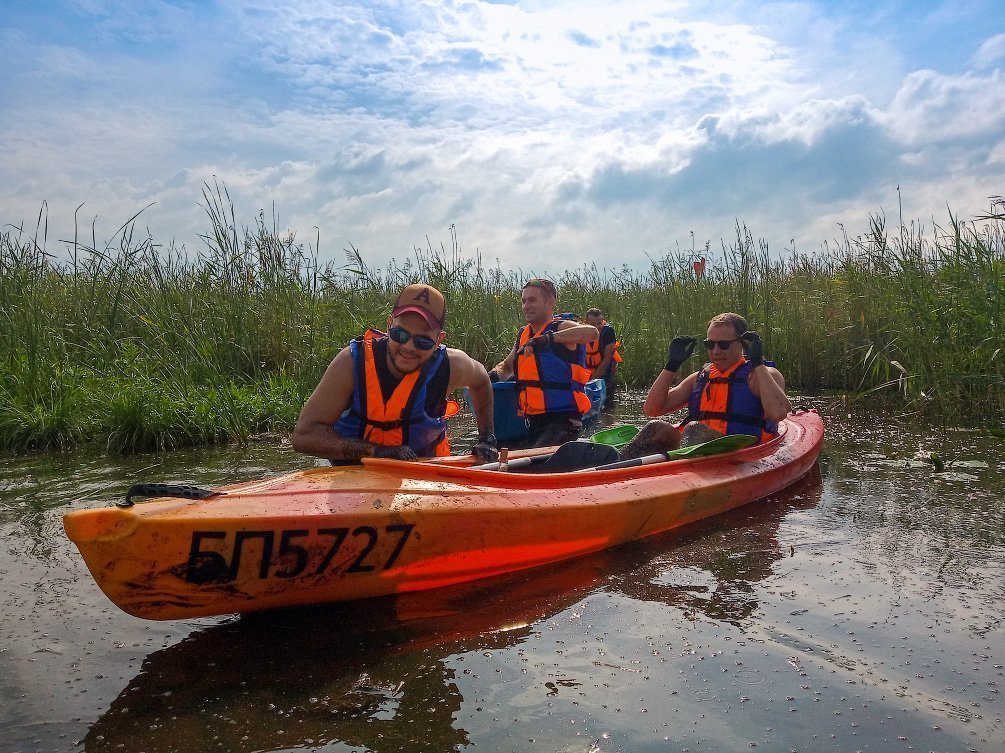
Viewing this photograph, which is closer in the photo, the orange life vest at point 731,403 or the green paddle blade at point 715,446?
the green paddle blade at point 715,446

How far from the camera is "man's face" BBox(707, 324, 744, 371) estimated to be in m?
5.02

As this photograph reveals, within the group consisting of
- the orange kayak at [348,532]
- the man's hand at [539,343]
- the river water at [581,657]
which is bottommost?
the river water at [581,657]

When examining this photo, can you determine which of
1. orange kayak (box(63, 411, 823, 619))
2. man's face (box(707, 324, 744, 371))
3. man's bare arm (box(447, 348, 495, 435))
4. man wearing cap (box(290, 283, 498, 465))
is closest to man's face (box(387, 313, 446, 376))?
man wearing cap (box(290, 283, 498, 465))

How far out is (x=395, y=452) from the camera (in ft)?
12.0

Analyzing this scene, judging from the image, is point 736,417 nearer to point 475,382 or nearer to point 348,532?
point 475,382

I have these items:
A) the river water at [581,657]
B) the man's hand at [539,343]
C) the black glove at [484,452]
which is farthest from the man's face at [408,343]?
the man's hand at [539,343]

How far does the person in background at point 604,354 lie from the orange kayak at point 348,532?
430 cm

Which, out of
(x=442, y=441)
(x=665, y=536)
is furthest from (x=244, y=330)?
(x=665, y=536)

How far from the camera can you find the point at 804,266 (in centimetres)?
1054

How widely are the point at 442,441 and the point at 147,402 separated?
10.6 feet

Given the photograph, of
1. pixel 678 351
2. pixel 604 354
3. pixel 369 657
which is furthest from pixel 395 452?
pixel 604 354

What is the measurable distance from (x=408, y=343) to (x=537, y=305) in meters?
2.52

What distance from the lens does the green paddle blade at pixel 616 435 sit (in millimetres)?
5559

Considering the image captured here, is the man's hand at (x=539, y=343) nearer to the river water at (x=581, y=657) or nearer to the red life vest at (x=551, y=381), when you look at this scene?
the red life vest at (x=551, y=381)
